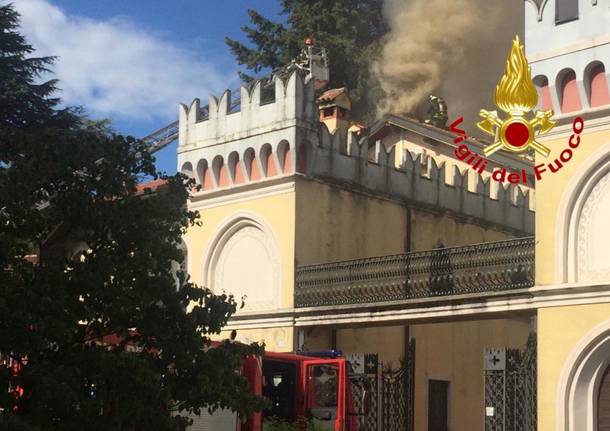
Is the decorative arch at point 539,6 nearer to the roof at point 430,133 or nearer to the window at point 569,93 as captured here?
the window at point 569,93

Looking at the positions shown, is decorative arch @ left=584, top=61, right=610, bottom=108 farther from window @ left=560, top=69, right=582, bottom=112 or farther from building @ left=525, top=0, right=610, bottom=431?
window @ left=560, top=69, right=582, bottom=112

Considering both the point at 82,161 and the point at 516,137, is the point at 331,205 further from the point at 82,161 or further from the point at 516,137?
the point at 82,161

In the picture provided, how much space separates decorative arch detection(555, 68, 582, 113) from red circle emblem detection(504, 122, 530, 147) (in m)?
1.09

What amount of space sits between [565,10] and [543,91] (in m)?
1.75

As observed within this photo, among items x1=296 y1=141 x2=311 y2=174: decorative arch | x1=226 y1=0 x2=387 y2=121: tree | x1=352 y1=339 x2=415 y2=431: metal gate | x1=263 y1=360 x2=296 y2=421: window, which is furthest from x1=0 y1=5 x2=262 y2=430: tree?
x1=226 y1=0 x2=387 y2=121: tree

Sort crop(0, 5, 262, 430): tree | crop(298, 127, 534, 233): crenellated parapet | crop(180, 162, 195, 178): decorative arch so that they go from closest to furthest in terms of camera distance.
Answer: crop(0, 5, 262, 430): tree → crop(298, 127, 534, 233): crenellated parapet → crop(180, 162, 195, 178): decorative arch

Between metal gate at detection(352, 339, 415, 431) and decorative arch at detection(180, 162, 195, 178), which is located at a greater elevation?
decorative arch at detection(180, 162, 195, 178)

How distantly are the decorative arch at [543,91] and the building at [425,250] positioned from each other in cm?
4

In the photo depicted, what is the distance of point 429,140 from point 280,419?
27.1 meters

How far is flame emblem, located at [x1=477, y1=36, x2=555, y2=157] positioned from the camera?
86.4 feet

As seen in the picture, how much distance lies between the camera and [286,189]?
105ft

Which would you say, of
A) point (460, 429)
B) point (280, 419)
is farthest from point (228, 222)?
point (280, 419)

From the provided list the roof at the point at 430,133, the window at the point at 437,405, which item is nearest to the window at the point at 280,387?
the window at the point at 437,405

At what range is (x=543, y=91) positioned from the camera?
26.5 metres
